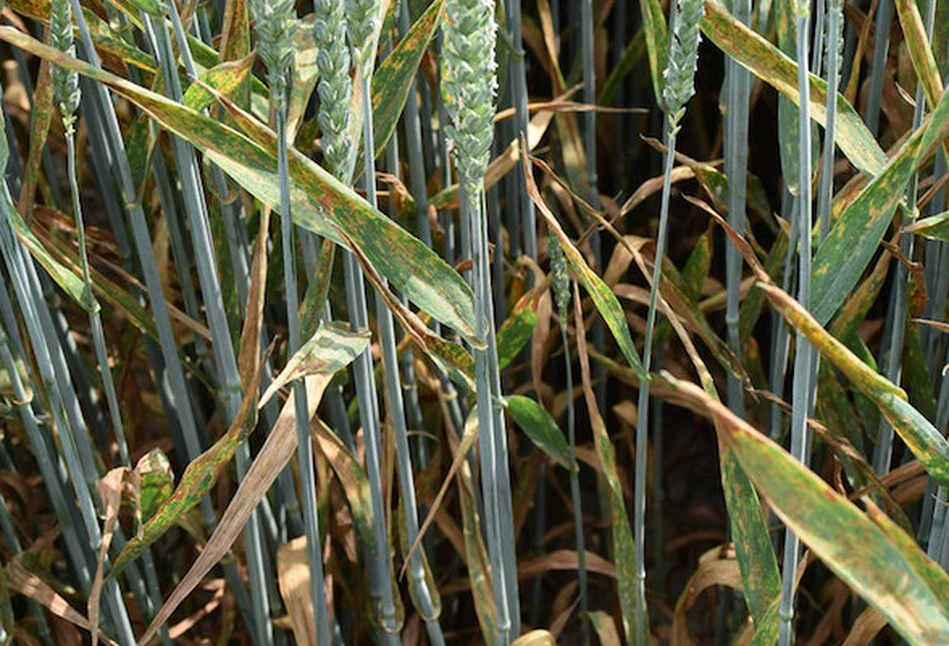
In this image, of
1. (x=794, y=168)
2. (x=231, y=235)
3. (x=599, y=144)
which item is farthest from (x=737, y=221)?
(x=599, y=144)

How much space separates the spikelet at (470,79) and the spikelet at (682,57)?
0.33 ft

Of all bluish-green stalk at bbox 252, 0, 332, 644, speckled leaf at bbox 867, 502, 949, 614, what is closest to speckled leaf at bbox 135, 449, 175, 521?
bluish-green stalk at bbox 252, 0, 332, 644

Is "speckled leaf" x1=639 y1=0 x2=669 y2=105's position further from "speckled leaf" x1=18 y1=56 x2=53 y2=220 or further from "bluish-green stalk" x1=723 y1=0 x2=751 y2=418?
"speckled leaf" x1=18 y1=56 x2=53 y2=220

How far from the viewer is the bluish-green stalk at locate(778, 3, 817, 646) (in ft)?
1.81

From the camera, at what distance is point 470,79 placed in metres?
0.54

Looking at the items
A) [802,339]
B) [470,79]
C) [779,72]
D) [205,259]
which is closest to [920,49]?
[779,72]

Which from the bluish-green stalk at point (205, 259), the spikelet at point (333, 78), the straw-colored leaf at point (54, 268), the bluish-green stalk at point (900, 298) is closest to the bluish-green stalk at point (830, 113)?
the bluish-green stalk at point (900, 298)

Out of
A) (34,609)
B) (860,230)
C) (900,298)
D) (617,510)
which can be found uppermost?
(860,230)

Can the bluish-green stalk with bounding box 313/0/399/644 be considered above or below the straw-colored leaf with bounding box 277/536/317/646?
above

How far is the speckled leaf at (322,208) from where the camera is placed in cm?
64

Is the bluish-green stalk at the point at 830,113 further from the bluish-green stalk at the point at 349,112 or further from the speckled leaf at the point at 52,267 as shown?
the speckled leaf at the point at 52,267

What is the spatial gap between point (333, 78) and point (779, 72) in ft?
0.89

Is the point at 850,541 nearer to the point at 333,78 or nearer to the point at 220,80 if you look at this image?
the point at 333,78

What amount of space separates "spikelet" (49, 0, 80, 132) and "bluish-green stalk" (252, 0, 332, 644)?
0.12 meters
